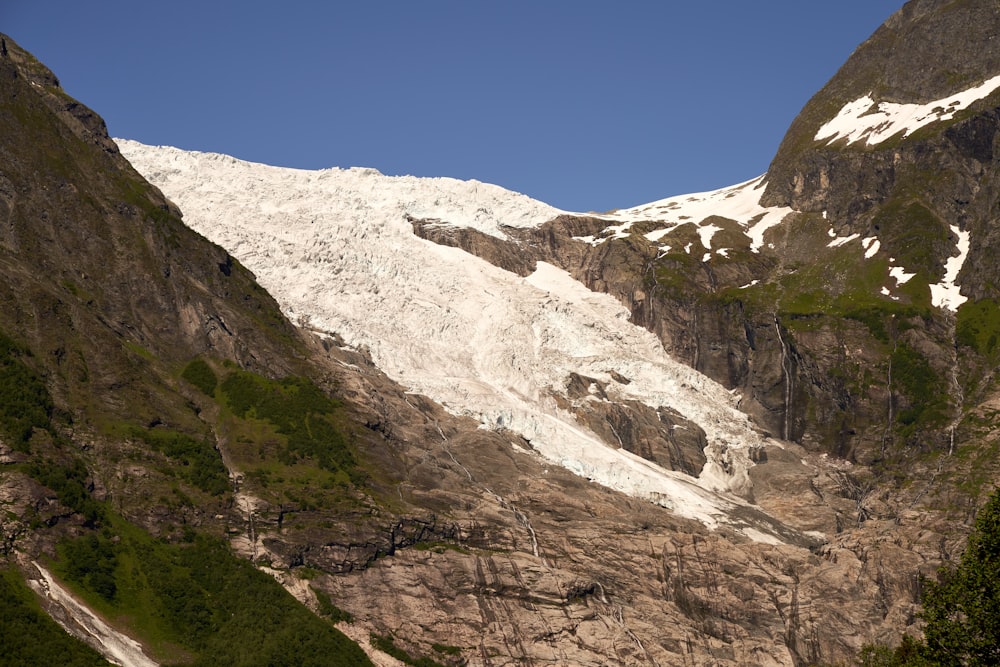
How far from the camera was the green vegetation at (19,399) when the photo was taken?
14038cm

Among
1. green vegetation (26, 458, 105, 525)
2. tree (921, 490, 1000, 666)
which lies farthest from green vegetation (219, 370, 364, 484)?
tree (921, 490, 1000, 666)

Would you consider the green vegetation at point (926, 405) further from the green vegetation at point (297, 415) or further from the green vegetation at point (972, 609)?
the green vegetation at point (972, 609)

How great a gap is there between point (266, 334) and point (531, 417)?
42.5m

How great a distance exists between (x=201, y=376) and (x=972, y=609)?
5115 inches

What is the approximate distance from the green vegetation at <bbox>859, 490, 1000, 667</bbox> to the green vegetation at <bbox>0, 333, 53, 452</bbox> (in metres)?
107

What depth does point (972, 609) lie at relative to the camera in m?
63.3

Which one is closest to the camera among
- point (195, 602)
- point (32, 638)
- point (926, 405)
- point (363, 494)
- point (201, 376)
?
point (32, 638)

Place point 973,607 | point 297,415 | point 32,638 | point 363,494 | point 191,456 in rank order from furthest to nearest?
1. point 297,415
2. point 363,494
3. point 191,456
4. point 32,638
5. point 973,607

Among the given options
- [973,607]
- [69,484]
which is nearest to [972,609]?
[973,607]

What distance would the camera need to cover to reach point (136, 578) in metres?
135

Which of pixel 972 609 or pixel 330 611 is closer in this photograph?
pixel 972 609

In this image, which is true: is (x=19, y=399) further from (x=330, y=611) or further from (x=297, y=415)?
(x=330, y=611)

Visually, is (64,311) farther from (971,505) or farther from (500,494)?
(971,505)

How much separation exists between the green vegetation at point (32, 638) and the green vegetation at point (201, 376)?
179ft
